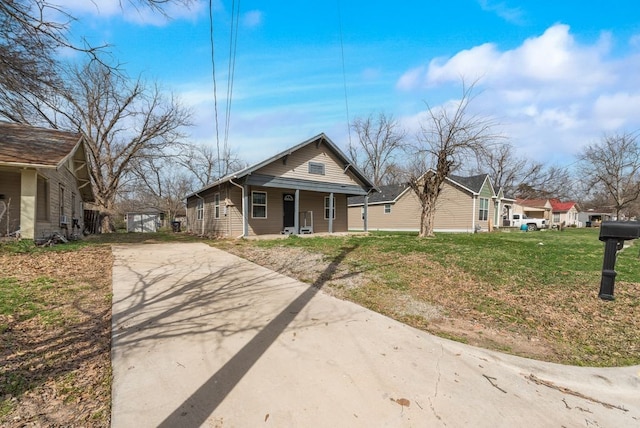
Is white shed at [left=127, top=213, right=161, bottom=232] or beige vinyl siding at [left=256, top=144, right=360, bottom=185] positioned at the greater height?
beige vinyl siding at [left=256, top=144, right=360, bottom=185]

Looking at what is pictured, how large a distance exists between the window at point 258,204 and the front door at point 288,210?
4.08 feet

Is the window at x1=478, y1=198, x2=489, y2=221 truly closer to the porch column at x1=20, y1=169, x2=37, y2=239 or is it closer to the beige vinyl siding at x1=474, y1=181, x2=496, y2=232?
the beige vinyl siding at x1=474, y1=181, x2=496, y2=232

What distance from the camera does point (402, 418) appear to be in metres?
2.42

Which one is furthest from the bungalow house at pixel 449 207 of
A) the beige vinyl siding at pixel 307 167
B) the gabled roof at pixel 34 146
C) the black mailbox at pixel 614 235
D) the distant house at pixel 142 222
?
the distant house at pixel 142 222

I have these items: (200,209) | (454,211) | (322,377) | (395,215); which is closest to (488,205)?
(454,211)

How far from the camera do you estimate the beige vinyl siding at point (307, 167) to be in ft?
52.8

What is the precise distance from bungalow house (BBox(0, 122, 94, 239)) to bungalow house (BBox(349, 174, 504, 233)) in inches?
794

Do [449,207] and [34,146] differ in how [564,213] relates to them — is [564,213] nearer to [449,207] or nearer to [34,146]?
[449,207]

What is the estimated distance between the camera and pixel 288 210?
1816 centimetres

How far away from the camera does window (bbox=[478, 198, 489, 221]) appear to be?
2600cm

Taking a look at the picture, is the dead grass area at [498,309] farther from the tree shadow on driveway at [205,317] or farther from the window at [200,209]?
the window at [200,209]

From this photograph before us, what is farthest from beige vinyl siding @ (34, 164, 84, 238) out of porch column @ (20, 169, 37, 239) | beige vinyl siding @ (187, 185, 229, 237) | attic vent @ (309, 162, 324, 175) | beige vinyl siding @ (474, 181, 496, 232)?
beige vinyl siding @ (474, 181, 496, 232)

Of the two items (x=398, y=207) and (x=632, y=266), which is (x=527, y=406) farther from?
(x=398, y=207)

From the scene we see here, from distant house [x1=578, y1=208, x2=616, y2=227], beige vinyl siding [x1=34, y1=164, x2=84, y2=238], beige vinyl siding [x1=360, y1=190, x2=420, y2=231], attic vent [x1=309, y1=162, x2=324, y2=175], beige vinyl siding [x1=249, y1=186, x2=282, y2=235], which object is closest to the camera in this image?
beige vinyl siding [x1=34, y1=164, x2=84, y2=238]
